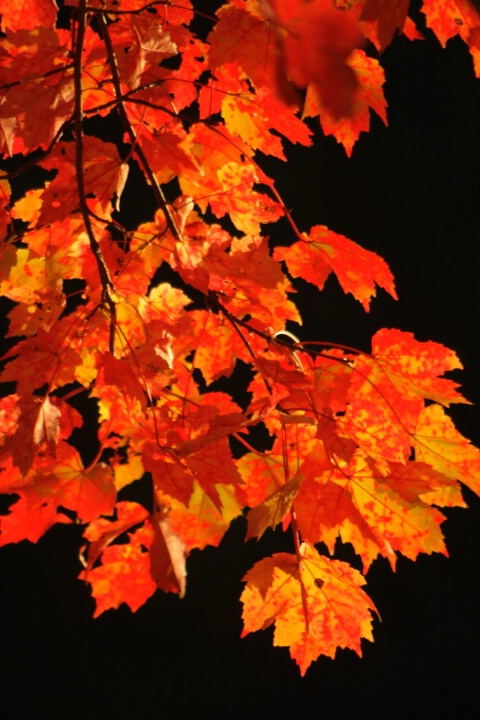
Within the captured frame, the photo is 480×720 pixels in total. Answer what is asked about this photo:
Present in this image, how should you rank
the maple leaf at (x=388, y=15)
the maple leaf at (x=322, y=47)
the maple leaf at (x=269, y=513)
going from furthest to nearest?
1. the maple leaf at (x=269, y=513)
2. the maple leaf at (x=388, y=15)
3. the maple leaf at (x=322, y=47)

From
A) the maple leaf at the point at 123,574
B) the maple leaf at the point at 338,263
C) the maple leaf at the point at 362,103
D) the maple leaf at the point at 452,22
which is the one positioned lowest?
the maple leaf at the point at 123,574

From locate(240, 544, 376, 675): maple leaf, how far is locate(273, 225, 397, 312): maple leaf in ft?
1.07

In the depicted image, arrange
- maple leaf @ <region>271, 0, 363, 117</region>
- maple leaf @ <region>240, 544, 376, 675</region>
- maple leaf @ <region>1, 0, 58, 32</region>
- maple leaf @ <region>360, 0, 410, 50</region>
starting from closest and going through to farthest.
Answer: maple leaf @ <region>271, 0, 363, 117</region>
maple leaf @ <region>360, 0, 410, 50</region>
maple leaf @ <region>240, 544, 376, 675</region>
maple leaf @ <region>1, 0, 58, 32</region>

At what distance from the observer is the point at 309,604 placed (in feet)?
2.92

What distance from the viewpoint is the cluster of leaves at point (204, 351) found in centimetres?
84

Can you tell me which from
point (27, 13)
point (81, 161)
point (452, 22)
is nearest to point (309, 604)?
point (81, 161)

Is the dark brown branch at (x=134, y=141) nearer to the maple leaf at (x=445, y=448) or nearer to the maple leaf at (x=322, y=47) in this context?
the maple leaf at (x=445, y=448)

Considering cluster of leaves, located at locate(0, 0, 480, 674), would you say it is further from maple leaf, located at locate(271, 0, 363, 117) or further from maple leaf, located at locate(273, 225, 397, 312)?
maple leaf, located at locate(271, 0, 363, 117)

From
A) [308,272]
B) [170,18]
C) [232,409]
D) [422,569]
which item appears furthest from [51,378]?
[422,569]

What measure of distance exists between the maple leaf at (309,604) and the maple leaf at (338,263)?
33cm

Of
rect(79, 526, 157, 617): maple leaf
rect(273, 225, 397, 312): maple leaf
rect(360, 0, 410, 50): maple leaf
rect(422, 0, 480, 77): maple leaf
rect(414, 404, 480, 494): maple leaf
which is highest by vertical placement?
rect(360, 0, 410, 50): maple leaf

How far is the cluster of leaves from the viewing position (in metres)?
0.84

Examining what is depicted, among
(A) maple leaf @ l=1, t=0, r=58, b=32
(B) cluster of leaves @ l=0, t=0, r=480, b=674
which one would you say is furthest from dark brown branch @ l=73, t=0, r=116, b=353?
(A) maple leaf @ l=1, t=0, r=58, b=32

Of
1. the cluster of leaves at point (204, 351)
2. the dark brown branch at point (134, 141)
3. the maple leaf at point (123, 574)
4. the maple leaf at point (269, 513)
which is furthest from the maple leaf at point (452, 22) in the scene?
the maple leaf at point (123, 574)
